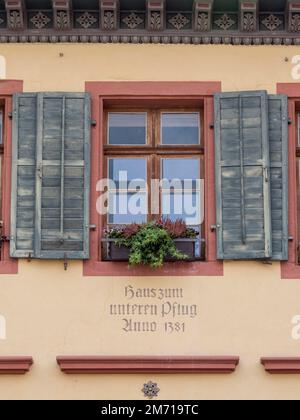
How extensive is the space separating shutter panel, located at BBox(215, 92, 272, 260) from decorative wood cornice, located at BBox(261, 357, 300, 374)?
39.1 inches

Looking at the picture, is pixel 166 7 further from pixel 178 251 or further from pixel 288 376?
pixel 288 376

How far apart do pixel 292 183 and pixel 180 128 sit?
1.32 meters

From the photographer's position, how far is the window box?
10898mm

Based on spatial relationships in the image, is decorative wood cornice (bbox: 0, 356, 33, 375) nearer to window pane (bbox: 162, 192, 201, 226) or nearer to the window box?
the window box

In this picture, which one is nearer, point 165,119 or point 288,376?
point 288,376

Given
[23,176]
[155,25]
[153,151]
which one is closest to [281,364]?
[153,151]

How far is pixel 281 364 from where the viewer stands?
35.1ft

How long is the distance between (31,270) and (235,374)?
2.23 meters

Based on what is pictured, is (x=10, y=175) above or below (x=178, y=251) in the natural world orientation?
above

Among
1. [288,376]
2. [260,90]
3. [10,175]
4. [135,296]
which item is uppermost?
[260,90]

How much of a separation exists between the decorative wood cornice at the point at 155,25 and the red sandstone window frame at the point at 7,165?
20.1 inches

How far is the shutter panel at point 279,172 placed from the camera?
35.9 feet

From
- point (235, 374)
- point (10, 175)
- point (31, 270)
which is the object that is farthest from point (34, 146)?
point (235, 374)

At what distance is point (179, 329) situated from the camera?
10.8 meters
